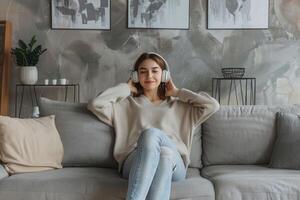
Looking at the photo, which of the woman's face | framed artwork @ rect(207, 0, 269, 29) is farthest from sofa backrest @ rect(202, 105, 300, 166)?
framed artwork @ rect(207, 0, 269, 29)

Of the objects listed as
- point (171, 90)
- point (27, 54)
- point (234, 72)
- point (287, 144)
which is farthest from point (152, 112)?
point (27, 54)

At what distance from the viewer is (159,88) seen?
2771 millimetres

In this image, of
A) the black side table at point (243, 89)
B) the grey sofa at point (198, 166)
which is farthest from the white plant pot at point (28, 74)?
the black side table at point (243, 89)

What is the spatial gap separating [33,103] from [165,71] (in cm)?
200

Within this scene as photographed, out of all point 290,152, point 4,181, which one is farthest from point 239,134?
point 4,181

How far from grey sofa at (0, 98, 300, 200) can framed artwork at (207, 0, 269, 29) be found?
161 cm

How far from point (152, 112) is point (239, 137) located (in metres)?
0.54

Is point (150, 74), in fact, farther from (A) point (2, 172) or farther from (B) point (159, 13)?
(B) point (159, 13)

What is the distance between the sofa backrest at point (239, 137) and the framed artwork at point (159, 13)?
1676 mm

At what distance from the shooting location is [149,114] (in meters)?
2.60

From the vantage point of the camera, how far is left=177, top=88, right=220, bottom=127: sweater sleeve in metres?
2.57

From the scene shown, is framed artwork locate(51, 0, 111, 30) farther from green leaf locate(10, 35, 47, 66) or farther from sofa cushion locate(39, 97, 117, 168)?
sofa cushion locate(39, 97, 117, 168)

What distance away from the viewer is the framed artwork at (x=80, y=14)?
4.16 metres

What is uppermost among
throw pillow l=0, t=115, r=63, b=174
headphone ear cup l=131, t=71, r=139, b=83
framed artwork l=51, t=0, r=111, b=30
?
framed artwork l=51, t=0, r=111, b=30
